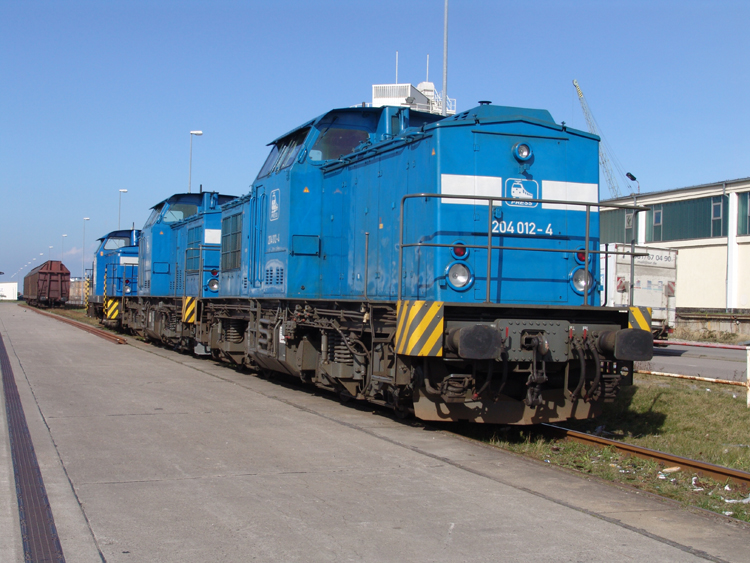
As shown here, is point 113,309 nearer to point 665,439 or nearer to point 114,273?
point 114,273

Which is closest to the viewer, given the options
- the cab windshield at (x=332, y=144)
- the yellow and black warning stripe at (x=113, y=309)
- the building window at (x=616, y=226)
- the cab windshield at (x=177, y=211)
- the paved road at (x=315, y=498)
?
the paved road at (x=315, y=498)

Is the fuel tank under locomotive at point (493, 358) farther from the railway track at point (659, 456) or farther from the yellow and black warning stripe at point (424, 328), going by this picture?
the railway track at point (659, 456)

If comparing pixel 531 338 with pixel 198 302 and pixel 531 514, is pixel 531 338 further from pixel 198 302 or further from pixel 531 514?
pixel 198 302

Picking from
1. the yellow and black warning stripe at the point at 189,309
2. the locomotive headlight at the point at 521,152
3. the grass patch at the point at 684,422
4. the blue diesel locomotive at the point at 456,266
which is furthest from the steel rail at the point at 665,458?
the yellow and black warning stripe at the point at 189,309

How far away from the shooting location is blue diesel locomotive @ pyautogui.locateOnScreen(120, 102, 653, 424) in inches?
257

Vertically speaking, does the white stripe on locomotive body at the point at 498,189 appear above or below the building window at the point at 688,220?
below

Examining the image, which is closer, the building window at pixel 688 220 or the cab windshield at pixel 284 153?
the cab windshield at pixel 284 153

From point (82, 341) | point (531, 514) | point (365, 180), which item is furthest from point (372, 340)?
point (82, 341)

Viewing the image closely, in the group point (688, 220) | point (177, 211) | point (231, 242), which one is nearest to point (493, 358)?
point (231, 242)

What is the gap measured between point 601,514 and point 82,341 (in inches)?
708

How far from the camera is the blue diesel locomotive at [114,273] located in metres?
24.1

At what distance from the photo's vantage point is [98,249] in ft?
93.2

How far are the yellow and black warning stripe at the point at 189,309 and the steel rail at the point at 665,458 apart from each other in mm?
9394

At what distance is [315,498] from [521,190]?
152 inches
